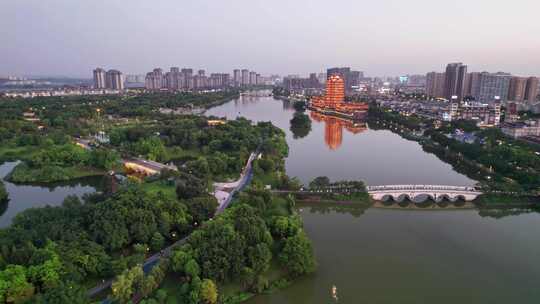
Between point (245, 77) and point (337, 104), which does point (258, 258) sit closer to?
point (337, 104)

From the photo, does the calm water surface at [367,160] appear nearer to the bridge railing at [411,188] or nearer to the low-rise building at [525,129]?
Answer: the bridge railing at [411,188]

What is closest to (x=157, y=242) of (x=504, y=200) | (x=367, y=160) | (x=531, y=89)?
(x=504, y=200)

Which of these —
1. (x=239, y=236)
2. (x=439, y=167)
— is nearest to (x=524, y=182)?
(x=439, y=167)

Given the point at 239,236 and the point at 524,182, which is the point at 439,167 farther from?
the point at 239,236

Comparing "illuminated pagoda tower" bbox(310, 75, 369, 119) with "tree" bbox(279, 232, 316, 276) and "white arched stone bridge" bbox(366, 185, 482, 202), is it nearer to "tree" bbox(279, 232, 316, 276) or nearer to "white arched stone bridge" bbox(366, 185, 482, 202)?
"white arched stone bridge" bbox(366, 185, 482, 202)

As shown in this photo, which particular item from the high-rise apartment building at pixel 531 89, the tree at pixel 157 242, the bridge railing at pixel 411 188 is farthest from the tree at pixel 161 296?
the high-rise apartment building at pixel 531 89

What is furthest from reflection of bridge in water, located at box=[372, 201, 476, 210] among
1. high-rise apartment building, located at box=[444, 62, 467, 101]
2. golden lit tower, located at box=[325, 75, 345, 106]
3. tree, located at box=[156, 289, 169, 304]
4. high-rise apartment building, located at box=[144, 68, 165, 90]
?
high-rise apartment building, located at box=[144, 68, 165, 90]
